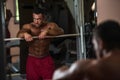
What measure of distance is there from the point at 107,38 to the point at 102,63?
15cm

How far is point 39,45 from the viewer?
486cm

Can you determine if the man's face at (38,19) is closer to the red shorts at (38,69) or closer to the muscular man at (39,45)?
the muscular man at (39,45)

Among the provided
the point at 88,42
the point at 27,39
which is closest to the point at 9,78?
the point at 27,39

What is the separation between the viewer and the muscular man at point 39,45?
4699mm

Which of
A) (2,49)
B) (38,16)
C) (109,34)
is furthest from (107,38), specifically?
(38,16)

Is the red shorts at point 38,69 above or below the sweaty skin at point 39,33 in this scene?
below

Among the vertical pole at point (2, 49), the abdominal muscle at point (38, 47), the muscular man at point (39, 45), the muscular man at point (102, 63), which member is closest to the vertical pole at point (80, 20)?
the muscular man at point (39, 45)

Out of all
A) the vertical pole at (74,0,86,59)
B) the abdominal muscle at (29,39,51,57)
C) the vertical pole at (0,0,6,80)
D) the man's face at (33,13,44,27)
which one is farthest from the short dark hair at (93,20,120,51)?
the vertical pole at (74,0,86,59)

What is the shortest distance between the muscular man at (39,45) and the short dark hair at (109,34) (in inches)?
111

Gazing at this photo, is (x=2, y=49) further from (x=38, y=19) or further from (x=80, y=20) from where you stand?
(x=80, y=20)

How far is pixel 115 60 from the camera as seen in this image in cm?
180

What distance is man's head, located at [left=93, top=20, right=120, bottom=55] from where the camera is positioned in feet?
6.03

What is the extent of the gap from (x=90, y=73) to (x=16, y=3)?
3259mm

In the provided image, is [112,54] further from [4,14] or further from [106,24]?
[4,14]
